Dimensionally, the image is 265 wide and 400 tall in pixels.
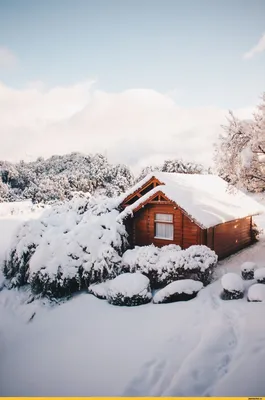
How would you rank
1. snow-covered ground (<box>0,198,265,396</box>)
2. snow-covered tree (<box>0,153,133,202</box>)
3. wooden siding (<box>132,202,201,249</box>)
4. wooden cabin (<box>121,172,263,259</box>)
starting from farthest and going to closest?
snow-covered tree (<box>0,153,133,202</box>) < wooden siding (<box>132,202,201,249</box>) < wooden cabin (<box>121,172,263,259</box>) < snow-covered ground (<box>0,198,265,396</box>)

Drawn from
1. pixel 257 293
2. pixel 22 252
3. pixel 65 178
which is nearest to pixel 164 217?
pixel 257 293

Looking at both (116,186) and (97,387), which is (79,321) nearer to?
(97,387)

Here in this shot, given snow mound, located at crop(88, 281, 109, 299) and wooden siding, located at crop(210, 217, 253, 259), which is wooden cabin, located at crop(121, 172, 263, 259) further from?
snow mound, located at crop(88, 281, 109, 299)

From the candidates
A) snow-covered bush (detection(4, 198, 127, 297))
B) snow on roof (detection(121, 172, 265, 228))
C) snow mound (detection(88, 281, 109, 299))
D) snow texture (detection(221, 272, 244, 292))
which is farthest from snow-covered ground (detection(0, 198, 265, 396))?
snow on roof (detection(121, 172, 265, 228))

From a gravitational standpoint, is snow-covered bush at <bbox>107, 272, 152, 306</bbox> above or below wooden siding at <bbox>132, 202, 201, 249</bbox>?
below

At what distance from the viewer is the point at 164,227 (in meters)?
16.4

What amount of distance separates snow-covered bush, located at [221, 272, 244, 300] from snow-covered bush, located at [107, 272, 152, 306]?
3234 mm

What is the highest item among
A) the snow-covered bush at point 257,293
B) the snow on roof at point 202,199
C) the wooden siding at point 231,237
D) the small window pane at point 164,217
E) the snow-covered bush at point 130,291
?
the snow on roof at point 202,199

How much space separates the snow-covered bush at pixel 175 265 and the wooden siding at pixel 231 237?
2.86 metres

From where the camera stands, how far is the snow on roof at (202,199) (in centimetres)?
1504

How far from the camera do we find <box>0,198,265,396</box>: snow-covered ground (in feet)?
22.9

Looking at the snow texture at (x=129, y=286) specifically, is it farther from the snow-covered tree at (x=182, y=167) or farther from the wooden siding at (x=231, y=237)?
the snow-covered tree at (x=182, y=167)

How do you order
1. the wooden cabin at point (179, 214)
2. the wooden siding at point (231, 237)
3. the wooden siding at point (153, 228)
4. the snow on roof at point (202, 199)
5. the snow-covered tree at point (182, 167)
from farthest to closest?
the snow-covered tree at point (182, 167) → the wooden siding at point (231, 237) → the wooden siding at point (153, 228) → the wooden cabin at point (179, 214) → the snow on roof at point (202, 199)

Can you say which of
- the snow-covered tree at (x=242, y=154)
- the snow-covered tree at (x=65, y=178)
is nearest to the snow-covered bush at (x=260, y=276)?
the snow-covered tree at (x=242, y=154)
